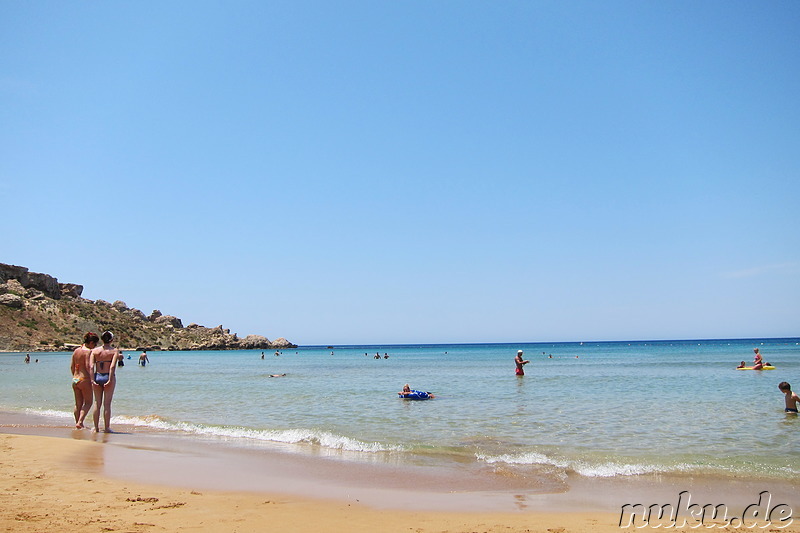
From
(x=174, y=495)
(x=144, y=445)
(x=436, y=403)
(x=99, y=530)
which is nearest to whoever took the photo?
(x=99, y=530)

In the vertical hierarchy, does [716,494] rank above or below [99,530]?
below

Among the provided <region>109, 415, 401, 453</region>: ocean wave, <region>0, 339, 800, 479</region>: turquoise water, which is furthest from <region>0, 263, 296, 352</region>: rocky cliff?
<region>109, 415, 401, 453</region>: ocean wave

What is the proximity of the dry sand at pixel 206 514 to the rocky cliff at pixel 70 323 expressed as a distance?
7959 cm

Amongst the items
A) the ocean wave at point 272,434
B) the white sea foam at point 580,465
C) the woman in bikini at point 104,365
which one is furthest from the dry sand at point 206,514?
the ocean wave at point 272,434

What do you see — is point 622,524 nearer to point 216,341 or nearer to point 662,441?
point 662,441

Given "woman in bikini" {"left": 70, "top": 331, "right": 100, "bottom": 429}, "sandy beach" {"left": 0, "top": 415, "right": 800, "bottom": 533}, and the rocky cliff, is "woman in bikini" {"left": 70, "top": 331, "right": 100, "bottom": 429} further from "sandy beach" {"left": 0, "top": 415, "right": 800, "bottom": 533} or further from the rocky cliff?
the rocky cliff

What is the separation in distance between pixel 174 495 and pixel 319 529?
2387 millimetres

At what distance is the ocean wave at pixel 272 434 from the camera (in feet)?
36.7

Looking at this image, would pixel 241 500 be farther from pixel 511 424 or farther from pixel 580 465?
pixel 511 424

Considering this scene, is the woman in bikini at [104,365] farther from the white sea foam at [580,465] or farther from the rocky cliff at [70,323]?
the rocky cliff at [70,323]

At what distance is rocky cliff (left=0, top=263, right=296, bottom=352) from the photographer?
76812 millimetres

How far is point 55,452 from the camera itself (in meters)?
9.40

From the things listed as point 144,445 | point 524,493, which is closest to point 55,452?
point 144,445

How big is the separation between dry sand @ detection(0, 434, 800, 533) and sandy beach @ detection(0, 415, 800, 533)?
11 millimetres
